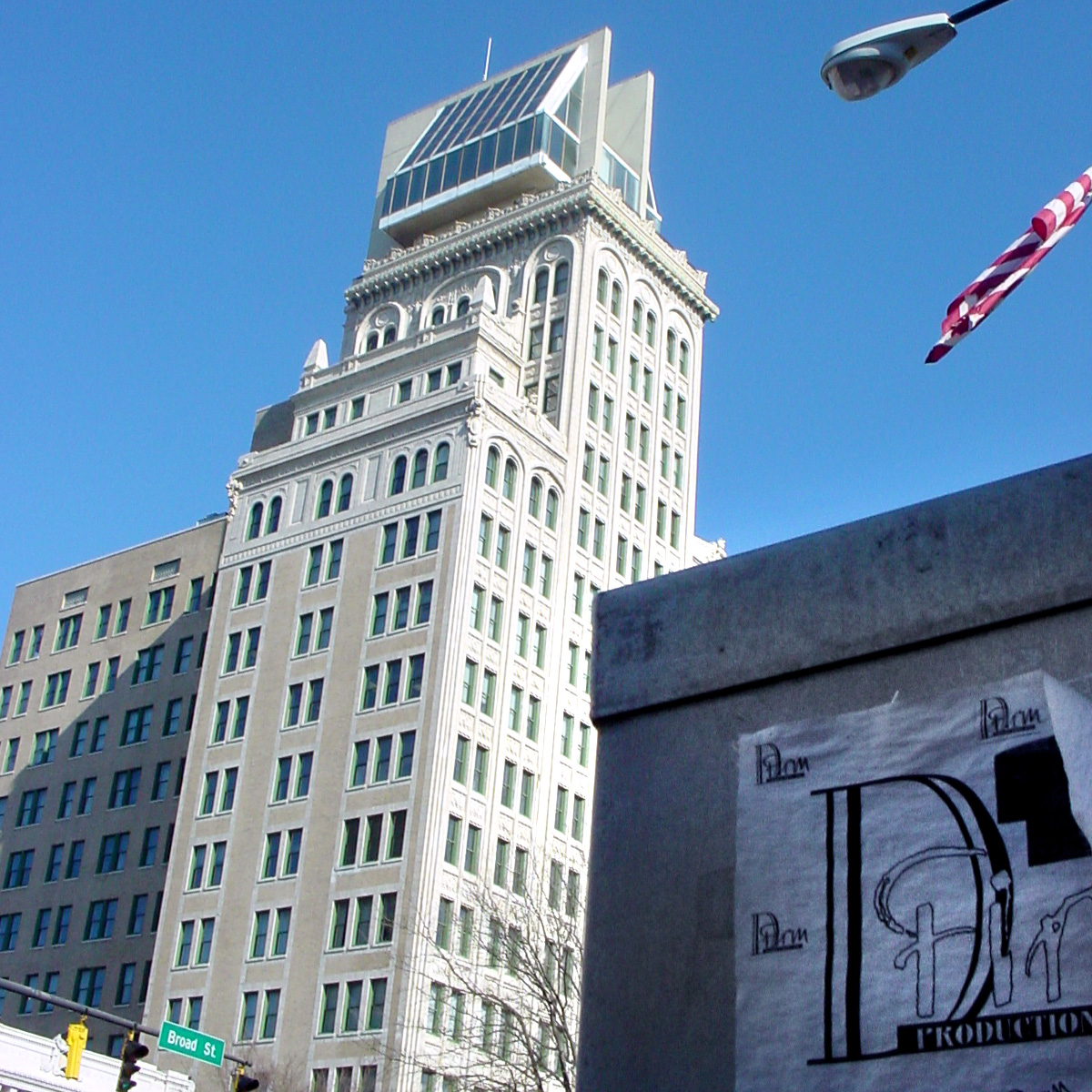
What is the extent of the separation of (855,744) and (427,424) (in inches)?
2241

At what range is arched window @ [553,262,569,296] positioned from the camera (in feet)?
241

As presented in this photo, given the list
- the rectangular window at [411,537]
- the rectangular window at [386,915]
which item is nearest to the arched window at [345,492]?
the rectangular window at [411,537]

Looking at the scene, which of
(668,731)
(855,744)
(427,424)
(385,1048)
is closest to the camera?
(855,744)

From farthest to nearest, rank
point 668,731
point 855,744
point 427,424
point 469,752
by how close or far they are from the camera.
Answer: point 427,424
point 469,752
point 668,731
point 855,744

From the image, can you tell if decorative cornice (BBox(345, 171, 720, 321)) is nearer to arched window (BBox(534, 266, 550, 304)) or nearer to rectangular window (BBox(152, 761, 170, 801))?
arched window (BBox(534, 266, 550, 304))

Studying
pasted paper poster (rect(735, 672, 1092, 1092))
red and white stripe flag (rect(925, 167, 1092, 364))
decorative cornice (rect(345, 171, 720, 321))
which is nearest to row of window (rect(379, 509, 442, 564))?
decorative cornice (rect(345, 171, 720, 321))

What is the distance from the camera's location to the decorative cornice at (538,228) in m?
74.2

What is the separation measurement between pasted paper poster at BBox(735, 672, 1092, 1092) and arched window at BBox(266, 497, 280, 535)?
6067cm

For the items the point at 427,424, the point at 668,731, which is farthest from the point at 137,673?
the point at 668,731

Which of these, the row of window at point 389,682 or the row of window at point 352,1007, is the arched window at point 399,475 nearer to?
the row of window at point 389,682

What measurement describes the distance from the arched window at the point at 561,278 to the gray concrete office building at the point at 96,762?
1856 cm

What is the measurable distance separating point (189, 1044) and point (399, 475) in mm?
36358

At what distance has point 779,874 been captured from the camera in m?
8.58

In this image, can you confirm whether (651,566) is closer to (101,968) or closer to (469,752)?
(469,752)
